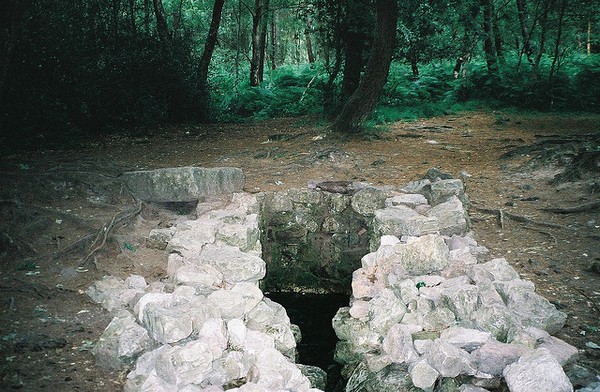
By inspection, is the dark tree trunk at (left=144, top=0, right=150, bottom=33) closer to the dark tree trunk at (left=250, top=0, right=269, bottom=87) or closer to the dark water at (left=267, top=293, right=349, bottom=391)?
the dark tree trunk at (left=250, top=0, right=269, bottom=87)

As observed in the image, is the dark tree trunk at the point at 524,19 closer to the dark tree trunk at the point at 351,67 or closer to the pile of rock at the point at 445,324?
the dark tree trunk at the point at 351,67

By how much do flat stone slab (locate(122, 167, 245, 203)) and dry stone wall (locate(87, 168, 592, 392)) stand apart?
0.79ft

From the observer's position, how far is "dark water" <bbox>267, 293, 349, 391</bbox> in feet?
15.7

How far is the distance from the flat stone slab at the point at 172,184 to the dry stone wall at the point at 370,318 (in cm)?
24

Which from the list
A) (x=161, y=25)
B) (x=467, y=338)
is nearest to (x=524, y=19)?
(x=161, y=25)

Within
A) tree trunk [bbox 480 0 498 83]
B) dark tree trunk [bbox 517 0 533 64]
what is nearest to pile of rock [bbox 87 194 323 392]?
tree trunk [bbox 480 0 498 83]

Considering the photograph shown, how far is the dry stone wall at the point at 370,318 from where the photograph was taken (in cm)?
314

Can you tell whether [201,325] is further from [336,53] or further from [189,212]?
[336,53]

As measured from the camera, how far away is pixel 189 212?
18.4ft

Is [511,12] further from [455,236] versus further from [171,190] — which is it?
[171,190]

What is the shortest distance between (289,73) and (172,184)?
10.6 m

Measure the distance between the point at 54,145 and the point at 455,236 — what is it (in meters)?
6.39

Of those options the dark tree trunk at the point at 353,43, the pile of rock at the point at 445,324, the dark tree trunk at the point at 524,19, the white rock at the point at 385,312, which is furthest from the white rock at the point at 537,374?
the dark tree trunk at the point at 524,19

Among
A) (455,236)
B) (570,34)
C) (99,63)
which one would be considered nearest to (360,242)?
(455,236)
